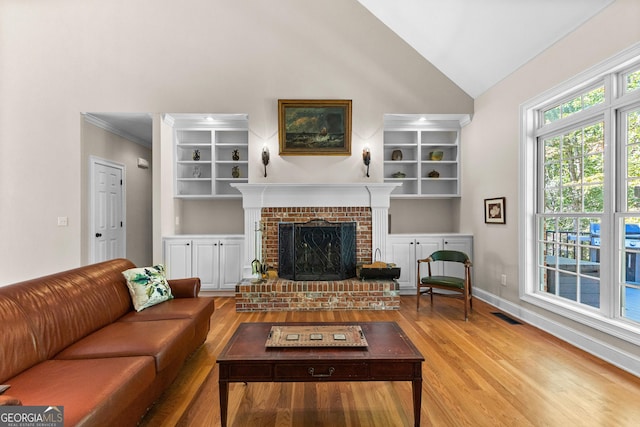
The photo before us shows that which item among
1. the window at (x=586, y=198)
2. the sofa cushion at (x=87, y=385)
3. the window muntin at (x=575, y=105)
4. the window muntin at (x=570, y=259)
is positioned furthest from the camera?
the window muntin at (x=570, y=259)

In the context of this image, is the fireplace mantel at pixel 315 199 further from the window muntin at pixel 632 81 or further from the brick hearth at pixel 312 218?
the window muntin at pixel 632 81

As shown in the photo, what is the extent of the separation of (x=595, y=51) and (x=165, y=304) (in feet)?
14.3

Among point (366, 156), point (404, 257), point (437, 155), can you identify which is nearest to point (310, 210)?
point (366, 156)

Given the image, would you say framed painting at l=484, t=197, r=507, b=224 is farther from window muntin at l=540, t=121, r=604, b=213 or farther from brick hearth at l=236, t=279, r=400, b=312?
brick hearth at l=236, t=279, r=400, b=312

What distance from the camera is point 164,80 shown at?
4641 millimetres

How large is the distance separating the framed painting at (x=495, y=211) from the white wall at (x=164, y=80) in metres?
1.52

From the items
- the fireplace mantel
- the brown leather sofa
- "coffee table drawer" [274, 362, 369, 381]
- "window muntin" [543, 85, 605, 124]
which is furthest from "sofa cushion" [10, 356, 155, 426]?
"window muntin" [543, 85, 605, 124]

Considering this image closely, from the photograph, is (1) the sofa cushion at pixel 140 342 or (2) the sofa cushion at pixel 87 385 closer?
(2) the sofa cushion at pixel 87 385

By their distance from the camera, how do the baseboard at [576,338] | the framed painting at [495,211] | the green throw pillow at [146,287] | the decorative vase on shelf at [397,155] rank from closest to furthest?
the baseboard at [576,338] < the green throw pillow at [146,287] < the framed painting at [495,211] < the decorative vase on shelf at [397,155]

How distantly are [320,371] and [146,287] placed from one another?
1.84 metres

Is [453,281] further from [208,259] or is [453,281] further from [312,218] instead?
[208,259]

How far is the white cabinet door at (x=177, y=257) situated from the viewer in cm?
472

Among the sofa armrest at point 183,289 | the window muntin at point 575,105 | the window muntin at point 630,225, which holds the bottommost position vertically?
the sofa armrest at point 183,289

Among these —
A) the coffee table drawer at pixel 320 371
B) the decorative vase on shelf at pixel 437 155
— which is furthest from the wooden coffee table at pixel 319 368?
the decorative vase on shelf at pixel 437 155
